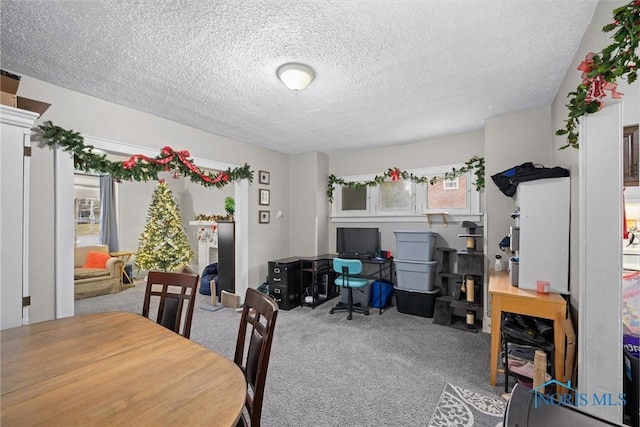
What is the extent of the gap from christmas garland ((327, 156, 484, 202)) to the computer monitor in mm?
828

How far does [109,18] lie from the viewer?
68.2 inches

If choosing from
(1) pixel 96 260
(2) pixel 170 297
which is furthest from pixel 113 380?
(1) pixel 96 260

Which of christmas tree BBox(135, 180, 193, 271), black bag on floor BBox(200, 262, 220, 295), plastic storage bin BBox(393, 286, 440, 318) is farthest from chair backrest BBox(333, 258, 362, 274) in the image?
christmas tree BBox(135, 180, 193, 271)

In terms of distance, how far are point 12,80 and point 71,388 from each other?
2.18 metres

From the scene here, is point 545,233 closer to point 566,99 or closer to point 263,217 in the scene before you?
point 566,99

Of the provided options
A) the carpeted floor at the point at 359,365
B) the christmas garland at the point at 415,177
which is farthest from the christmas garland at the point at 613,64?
the christmas garland at the point at 415,177

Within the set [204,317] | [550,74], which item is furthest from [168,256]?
[550,74]

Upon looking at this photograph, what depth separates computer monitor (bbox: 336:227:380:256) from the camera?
450 cm

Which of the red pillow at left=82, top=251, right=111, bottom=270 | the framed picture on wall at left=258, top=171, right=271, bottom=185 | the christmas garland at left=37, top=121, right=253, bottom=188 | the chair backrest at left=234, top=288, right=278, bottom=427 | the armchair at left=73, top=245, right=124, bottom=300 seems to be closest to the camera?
the chair backrest at left=234, top=288, right=278, bottom=427

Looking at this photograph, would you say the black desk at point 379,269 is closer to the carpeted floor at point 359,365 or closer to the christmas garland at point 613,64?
the carpeted floor at point 359,365

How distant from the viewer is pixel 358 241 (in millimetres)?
4617

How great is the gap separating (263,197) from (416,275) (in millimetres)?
2771

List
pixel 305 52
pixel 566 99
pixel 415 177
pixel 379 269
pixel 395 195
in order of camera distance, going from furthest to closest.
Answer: pixel 395 195 → pixel 379 269 → pixel 415 177 → pixel 566 99 → pixel 305 52

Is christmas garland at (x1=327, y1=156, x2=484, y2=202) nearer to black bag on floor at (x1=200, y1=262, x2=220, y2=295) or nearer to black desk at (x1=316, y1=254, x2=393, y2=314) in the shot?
black desk at (x1=316, y1=254, x2=393, y2=314)
